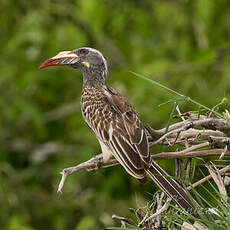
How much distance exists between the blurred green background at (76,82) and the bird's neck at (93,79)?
1.90m

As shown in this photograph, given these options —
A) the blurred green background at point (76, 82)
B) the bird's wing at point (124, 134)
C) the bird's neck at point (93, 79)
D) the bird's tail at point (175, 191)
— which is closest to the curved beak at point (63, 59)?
the bird's neck at point (93, 79)

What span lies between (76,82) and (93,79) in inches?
124

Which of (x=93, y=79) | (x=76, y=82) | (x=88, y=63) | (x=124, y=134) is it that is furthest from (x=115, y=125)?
(x=76, y=82)

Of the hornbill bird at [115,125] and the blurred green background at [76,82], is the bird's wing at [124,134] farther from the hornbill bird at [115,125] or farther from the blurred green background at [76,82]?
the blurred green background at [76,82]

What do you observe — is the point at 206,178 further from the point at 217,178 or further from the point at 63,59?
the point at 63,59

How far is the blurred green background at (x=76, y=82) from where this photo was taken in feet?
24.1

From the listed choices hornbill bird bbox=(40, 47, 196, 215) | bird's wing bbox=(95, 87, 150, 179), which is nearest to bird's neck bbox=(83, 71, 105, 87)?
hornbill bird bbox=(40, 47, 196, 215)

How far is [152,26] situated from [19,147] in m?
2.42

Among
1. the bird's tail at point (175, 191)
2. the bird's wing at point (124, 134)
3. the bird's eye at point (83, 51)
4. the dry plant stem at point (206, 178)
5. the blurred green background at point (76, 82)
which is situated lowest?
the blurred green background at point (76, 82)

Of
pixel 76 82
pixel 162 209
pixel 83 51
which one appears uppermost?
pixel 83 51

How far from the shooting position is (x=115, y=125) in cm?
444

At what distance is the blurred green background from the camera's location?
24.1 feet

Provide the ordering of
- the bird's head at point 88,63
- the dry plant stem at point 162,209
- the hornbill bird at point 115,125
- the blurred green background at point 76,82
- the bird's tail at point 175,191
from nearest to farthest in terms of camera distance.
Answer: the dry plant stem at point 162,209 → the bird's tail at point 175,191 → the hornbill bird at point 115,125 → the bird's head at point 88,63 → the blurred green background at point 76,82

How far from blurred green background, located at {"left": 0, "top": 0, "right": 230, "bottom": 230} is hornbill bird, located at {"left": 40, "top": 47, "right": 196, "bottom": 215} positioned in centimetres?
195
